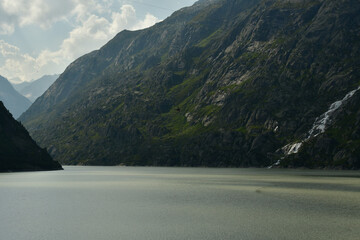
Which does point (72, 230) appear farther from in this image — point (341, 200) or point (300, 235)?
point (341, 200)

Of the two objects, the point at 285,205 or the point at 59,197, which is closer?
the point at 285,205

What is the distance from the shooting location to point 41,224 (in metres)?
51.4

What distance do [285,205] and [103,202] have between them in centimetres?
3657

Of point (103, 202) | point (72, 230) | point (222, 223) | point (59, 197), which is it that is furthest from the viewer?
point (59, 197)

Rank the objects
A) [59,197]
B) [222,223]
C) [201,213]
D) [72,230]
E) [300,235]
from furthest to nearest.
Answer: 1. [59,197]
2. [201,213]
3. [222,223]
4. [72,230]
5. [300,235]

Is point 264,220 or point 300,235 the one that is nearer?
point 300,235

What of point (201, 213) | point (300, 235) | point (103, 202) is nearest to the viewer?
point (300, 235)

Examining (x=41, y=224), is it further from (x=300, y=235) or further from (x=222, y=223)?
(x=300, y=235)

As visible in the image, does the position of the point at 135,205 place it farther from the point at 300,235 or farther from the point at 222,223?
the point at 300,235

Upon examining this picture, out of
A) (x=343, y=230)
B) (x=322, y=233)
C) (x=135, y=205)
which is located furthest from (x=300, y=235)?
(x=135, y=205)

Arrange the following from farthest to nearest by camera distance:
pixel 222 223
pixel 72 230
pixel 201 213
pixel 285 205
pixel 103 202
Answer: pixel 103 202 → pixel 285 205 → pixel 201 213 → pixel 222 223 → pixel 72 230

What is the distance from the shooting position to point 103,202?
74.8 m

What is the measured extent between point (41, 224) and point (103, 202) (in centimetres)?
2374

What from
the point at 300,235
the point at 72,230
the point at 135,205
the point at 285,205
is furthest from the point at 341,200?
the point at 72,230
